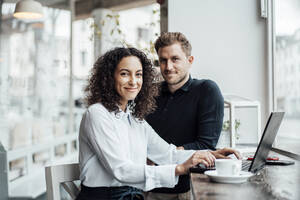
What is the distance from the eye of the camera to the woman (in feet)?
4.19

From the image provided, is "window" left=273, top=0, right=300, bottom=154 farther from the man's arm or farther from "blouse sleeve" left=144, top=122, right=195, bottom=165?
"blouse sleeve" left=144, top=122, right=195, bottom=165

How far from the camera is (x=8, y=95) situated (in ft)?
12.7

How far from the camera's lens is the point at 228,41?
227 cm

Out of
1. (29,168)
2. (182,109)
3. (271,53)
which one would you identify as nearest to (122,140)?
Result: (182,109)

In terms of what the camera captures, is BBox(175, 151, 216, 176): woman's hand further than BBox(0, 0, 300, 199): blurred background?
No

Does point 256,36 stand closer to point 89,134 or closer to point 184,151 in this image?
point 184,151

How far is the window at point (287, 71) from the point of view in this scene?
6.02ft

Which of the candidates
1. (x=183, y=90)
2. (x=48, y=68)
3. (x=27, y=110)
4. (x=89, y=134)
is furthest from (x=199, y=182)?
(x=48, y=68)

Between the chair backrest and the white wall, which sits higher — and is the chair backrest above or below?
below

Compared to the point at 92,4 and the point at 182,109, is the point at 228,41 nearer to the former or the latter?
the point at 182,109

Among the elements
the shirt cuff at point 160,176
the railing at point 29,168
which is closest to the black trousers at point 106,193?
the shirt cuff at point 160,176

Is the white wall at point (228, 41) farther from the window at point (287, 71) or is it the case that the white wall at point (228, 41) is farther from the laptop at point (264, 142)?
the laptop at point (264, 142)

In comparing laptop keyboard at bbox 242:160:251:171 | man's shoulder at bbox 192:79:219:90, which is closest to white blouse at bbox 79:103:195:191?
laptop keyboard at bbox 242:160:251:171

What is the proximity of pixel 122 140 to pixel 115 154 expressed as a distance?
0.43 feet
